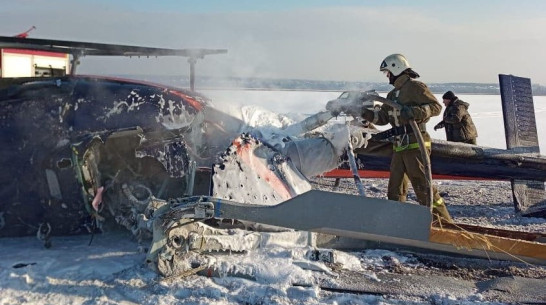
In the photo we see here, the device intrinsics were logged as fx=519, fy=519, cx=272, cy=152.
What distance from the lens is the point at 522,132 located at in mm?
6422

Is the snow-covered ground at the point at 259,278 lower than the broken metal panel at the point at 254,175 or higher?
lower

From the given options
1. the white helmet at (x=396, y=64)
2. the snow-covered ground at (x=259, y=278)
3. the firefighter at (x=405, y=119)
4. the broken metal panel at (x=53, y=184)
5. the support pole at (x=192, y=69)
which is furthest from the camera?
the support pole at (x=192, y=69)

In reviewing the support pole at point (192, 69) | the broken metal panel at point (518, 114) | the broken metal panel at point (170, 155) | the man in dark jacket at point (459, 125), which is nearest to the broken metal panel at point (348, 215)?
the broken metal panel at point (170, 155)

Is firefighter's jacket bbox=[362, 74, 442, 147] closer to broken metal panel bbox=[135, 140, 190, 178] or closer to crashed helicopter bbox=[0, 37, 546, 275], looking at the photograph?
crashed helicopter bbox=[0, 37, 546, 275]

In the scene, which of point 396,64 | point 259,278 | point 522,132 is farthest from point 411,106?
point 522,132

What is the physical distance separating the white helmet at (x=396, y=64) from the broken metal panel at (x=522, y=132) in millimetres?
2311

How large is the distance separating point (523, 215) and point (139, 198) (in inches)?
175

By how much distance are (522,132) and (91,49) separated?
5121 millimetres

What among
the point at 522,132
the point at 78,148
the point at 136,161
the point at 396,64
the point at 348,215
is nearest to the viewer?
the point at 348,215

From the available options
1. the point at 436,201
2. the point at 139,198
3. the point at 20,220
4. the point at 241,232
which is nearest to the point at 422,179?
the point at 436,201

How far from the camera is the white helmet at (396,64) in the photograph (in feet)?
15.8

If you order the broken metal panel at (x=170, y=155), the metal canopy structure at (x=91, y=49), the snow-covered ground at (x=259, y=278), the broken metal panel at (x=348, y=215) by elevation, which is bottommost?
the snow-covered ground at (x=259, y=278)

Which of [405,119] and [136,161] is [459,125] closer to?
[405,119]

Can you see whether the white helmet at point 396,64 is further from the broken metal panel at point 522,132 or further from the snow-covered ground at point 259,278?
the broken metal panel at point 522,132
